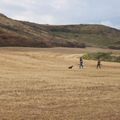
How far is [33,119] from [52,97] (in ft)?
17.6

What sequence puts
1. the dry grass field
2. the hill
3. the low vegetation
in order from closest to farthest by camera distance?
the dry grass field, the low vegetation, the hill

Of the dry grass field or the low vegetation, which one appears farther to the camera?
the low vegetation

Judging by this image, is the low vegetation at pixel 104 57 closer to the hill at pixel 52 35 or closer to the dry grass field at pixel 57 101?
the hill at pixel 52 35

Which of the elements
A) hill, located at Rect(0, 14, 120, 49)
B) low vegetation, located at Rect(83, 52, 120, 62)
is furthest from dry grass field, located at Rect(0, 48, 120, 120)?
hill, located at Rect(0, 14, 120, 49)

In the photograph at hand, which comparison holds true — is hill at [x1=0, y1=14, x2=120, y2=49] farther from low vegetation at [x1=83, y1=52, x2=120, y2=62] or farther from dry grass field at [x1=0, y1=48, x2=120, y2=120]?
dry grass field at [x1=0, y1=48, x2=120, y2=120]

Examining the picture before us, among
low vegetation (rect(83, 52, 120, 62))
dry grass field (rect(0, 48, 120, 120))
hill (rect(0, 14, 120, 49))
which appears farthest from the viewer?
hill (rect(0, 14, 120, 49))

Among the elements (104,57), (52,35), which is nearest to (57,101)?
(104,57)

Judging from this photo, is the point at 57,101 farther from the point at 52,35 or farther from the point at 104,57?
the point at 52,35

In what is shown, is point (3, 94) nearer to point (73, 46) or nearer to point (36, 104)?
point (36, 104)

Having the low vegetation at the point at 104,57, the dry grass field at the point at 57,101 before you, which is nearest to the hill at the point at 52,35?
the low vegetation at the point at 104,57

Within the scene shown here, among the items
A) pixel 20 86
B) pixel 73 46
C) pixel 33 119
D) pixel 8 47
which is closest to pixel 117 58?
pixel 8 47

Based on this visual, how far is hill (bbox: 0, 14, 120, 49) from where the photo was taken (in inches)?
3309

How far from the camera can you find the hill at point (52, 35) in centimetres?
8404

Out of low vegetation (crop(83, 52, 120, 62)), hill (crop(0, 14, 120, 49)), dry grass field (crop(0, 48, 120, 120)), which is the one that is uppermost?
hill (crop(0, 14, 120, 49))
